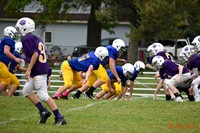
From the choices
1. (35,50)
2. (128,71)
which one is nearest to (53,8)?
(128,71)

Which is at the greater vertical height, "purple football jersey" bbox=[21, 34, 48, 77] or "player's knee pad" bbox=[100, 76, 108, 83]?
"purple football jersey" bbox=[21, 34, 48, 77]

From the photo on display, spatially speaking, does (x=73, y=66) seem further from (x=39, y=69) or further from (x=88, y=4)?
(x=88, y=4)

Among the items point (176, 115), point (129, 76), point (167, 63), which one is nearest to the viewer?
point (176, 115)

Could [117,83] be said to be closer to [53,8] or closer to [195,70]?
[195,70]

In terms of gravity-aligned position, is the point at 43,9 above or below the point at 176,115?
above

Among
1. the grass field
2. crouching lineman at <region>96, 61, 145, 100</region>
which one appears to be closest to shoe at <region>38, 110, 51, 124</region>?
the grass field

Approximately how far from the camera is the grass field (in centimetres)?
1239

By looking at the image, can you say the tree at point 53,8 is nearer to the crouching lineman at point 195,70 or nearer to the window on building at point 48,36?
the window on building at point 48,36

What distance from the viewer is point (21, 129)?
1214 centimetres

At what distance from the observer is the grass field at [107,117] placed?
12.4 metres

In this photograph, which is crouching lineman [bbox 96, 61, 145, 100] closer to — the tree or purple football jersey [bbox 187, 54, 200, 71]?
purple football jersey [bbox 187, 54, 200, 71]

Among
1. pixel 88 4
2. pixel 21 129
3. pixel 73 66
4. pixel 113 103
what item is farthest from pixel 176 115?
pixel 88 4

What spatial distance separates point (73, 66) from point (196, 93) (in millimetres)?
Answer: 3312

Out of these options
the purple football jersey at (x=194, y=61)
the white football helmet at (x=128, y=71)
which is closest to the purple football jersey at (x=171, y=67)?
the purple football jersey at (x=194, y=61)
